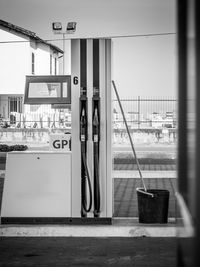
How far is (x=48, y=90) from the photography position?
7332 millimetres

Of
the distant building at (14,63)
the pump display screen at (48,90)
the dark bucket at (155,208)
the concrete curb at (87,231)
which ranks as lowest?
the concrete curb at (87,231)

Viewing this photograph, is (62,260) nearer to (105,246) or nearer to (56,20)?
(105,246)

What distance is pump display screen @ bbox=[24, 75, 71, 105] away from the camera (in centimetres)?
725

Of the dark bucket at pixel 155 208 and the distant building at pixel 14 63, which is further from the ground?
the distant building at pixel 14 63

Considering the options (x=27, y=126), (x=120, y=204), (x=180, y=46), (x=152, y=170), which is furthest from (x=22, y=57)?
(x=180, y=46)

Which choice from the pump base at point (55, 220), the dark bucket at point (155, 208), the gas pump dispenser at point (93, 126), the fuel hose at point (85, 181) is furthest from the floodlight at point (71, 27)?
the dark bucket at point (155, 208)

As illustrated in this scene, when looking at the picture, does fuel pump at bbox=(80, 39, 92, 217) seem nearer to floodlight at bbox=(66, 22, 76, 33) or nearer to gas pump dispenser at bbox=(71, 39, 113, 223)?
gas pump dispenser at bbox=(71, 39, 113, 223)

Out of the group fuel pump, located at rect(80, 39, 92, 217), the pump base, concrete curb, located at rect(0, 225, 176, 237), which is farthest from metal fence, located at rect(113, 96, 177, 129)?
concrete curb, located at rect(0, 225, 176, 237)

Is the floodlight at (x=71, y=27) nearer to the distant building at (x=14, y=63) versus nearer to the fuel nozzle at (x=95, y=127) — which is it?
the fuel nozzle at (x=95, y=127)

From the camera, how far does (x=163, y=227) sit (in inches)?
258

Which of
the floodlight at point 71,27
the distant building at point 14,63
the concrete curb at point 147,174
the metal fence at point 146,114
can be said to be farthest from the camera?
the distant building at point 14,63

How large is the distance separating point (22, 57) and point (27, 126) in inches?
625

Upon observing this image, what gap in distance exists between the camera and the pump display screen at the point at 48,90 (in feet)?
23.8

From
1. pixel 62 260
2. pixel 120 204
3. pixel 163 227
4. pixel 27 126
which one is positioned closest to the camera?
pixel 62 260
